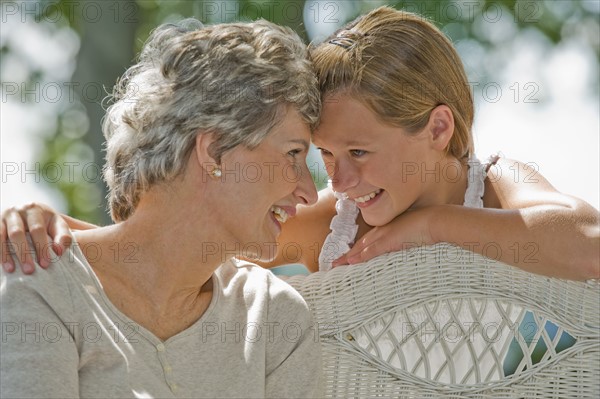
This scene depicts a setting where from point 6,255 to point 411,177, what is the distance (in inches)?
42.2

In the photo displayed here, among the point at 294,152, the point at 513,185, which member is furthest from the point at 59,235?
the point at 513,185

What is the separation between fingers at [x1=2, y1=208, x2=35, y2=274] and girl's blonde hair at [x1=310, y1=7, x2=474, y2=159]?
82 centimetres

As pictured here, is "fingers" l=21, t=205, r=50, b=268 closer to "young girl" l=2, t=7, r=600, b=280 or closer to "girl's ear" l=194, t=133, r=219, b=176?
"young girl" l=2, t=7, r=600, b=280

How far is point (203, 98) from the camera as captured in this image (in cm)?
205

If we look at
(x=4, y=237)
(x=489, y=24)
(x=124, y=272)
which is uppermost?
(x=4, y=237)

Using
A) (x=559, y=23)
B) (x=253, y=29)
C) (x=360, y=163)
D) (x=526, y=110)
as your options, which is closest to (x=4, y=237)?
(x=253, y=29)

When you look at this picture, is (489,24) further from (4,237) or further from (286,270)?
(4,237)

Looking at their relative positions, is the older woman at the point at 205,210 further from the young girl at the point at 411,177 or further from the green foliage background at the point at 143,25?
the green foliage background at the point at 143,25

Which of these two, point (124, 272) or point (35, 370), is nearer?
point (35, 370)

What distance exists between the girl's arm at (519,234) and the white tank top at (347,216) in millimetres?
245

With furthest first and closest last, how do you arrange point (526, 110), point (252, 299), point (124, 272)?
point (526, 110) → point (252, 299) → point (124, 272)

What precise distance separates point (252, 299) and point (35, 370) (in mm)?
604

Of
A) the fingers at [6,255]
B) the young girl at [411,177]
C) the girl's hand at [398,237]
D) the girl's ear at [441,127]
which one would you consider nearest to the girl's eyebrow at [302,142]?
the young girl at [411,177]

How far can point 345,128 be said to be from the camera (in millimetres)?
2285
